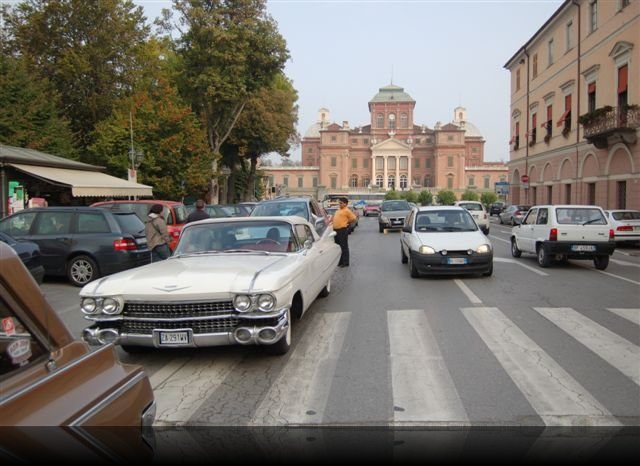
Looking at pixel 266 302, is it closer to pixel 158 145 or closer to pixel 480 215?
pixel 480 215

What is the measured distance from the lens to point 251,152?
49844 mm

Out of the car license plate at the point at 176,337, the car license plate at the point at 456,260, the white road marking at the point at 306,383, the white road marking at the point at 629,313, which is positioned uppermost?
the car license plate at the point at 456,260

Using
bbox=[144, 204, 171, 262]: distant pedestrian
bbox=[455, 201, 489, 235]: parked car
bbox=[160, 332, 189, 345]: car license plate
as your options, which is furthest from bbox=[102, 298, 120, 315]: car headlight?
bbox=[455, 201, 489, 235]: parked car

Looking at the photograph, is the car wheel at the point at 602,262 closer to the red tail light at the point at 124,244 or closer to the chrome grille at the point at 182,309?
the red tail light at the point at 124,244

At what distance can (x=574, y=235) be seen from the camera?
13.4 metres

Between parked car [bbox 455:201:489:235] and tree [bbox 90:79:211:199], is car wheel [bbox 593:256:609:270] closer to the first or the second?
parked car [bbox 455:201:489:235]

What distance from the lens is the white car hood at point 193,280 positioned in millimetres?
5512

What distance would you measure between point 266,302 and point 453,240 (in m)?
7.19

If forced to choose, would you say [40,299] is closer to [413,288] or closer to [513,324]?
[513,324]

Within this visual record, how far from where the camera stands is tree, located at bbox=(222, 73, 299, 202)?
4559 cm

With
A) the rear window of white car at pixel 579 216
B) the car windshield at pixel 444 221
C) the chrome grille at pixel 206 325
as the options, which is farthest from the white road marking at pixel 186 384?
the rear window of white car at pixel 579 216

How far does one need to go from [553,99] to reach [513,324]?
37.4 meters

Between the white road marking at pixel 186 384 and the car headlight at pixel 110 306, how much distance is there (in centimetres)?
77

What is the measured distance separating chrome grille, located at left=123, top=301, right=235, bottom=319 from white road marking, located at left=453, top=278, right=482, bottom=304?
512 cm
